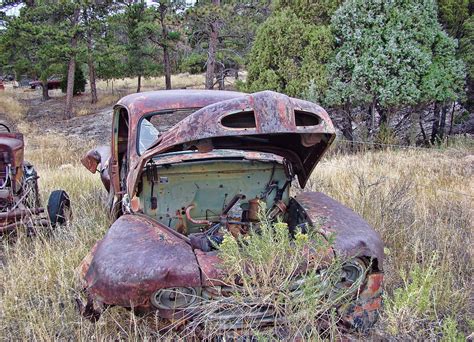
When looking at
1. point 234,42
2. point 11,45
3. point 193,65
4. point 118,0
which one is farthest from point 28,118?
point 234,42

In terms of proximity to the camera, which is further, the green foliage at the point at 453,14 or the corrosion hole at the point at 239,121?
the green foliage at the point at 453,14

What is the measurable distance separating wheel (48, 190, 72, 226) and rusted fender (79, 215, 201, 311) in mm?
2987

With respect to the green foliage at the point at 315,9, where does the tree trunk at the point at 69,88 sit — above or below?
below

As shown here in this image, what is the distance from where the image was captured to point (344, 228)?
3.39 m

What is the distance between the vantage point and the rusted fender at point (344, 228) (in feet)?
10.2

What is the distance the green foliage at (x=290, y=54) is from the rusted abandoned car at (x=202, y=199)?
668cm

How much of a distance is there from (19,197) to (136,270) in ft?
12.7

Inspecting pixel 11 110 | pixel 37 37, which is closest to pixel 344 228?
pixel 37 37

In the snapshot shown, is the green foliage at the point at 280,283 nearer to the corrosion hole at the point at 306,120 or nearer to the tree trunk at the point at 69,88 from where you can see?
the corrosion hole at the point at 306,120

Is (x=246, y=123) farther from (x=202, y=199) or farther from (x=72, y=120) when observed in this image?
(x=72, y=120)

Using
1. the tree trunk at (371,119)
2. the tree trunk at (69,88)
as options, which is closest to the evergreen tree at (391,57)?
the tree trunk at (371,119)

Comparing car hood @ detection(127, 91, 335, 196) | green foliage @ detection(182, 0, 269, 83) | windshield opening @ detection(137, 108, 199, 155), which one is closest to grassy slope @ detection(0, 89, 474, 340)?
car hood @ detection(127, 91, 335, 196)

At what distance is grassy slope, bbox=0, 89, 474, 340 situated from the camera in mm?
3150

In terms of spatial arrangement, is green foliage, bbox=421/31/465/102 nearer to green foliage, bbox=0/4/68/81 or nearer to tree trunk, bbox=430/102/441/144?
tree trunk, bbox=430/102/441/144
